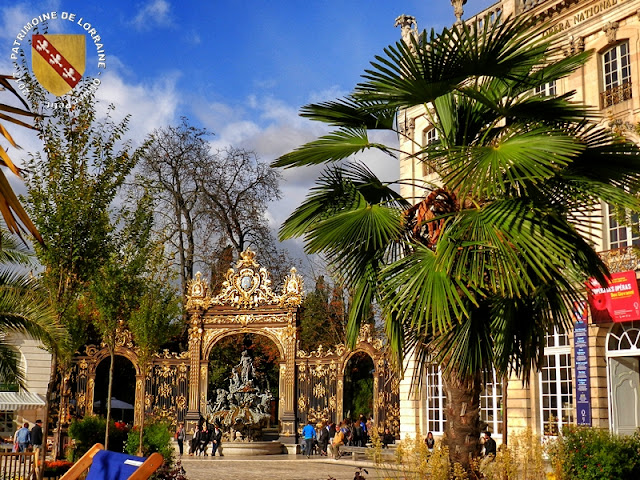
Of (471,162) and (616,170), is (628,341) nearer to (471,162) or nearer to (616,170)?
(616,170)

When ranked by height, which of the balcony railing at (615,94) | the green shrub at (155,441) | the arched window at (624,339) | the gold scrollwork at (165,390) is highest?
the balcony railing at (615,94)

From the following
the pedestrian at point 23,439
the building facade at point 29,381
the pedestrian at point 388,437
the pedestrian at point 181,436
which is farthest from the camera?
the building facade at point 29,381

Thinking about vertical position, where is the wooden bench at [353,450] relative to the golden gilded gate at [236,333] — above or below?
below

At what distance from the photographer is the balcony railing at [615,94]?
1958 centimetres

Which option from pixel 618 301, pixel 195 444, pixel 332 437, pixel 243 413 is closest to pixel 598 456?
pixel 618 301

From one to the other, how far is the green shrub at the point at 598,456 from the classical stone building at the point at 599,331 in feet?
18.9

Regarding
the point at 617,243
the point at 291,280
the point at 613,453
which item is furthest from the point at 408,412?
the point at 613,453

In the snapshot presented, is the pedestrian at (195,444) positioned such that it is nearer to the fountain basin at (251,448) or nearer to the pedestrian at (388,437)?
the fountain basin at (251,448)

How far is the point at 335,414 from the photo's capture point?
27.6 metres

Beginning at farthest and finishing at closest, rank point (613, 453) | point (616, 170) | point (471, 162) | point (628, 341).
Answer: point (628, 341) < point (613, 453) < point (616, 170) < point (471, 162)

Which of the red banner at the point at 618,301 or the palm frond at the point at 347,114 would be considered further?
the red banner at the point at 618,301

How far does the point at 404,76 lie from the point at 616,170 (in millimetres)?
2408

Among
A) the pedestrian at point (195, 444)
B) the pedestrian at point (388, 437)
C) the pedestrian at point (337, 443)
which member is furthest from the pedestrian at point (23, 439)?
the pedestrian at point (388, 437)

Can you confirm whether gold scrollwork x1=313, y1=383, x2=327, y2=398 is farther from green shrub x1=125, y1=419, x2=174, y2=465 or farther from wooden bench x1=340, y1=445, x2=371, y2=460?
green shrub x1=125, y1=419, x2=174, y2=465
